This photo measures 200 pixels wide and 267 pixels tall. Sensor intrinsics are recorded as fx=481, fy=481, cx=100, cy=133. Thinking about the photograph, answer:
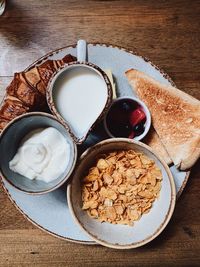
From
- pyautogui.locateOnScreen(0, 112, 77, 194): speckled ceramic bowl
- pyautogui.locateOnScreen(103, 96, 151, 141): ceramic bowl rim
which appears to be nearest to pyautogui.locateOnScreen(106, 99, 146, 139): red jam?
pyautogui.locateOnScreen(103, 96, 151, 141): ceramic bowl rim

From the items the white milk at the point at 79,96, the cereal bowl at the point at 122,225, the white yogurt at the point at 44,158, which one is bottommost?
the cereal bowl at the point at 122,225

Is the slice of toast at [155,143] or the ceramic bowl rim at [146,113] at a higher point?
the ceramic bowl rim at [146,113]

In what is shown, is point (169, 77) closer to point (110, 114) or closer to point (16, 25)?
point (110, 114)

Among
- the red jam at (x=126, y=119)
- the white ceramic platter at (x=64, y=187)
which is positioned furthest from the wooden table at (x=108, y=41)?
the red jam at (x=126, y=119)

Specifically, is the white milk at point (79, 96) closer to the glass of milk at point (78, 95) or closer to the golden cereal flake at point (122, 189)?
the glass of milk at point (78, 95)

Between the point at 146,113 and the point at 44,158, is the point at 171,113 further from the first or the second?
the point at 44,158

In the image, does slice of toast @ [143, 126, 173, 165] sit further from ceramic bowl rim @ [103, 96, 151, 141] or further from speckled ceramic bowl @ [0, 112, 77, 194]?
speckled ceramic bowl @ [0, 112, 77, 194]

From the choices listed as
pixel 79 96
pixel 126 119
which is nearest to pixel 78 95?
pixel 79 96

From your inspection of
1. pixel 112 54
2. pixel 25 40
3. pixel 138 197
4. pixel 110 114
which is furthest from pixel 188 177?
pixel 25 40
